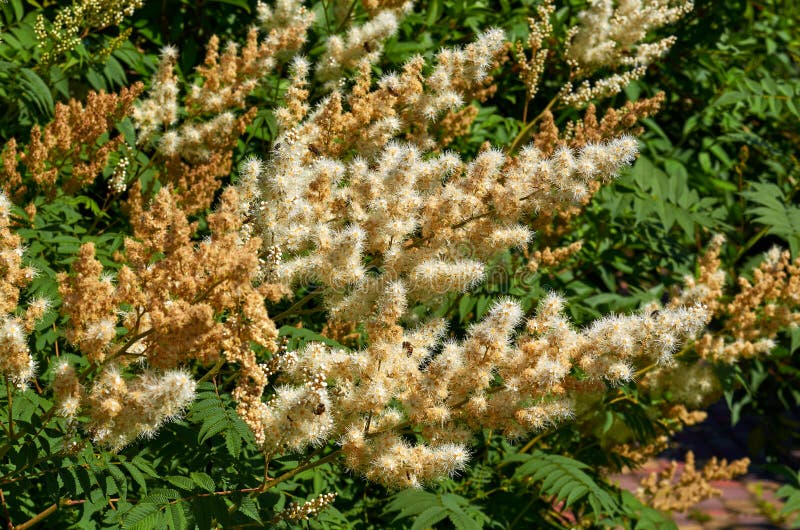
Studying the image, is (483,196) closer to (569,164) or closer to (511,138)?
(569,164)

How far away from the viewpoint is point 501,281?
11.9 ft

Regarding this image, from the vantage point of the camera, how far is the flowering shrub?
7.29 feet

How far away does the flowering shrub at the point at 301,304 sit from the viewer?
2221mm

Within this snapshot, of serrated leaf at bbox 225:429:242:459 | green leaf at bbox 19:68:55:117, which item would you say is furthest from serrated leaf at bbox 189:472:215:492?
green leaf at bbox 19:68:55:117

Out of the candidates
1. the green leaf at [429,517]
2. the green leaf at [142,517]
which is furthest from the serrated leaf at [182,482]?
the green leaf at [429,517]

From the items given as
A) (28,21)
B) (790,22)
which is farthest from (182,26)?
(790,22)

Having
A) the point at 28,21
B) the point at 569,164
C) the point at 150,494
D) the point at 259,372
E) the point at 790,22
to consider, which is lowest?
the point at 790,22

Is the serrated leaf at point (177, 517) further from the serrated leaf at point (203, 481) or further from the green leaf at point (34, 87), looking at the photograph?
the green leaf at point (34, 87)

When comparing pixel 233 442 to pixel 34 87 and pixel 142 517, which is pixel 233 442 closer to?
pixel 142 517

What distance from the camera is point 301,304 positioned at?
2809 mm

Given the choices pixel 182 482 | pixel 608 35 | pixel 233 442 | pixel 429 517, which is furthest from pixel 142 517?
pixel 608 35

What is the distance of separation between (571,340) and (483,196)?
20.6 inches

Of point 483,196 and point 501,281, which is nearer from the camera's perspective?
point 483,196

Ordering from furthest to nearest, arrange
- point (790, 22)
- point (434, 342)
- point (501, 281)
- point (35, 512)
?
point (790, 22), point (501, 281), point (35, 512), point (434, 342)
